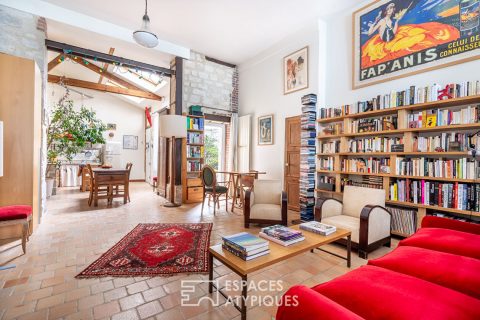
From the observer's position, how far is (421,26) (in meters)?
3.03

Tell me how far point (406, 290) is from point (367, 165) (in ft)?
8.85

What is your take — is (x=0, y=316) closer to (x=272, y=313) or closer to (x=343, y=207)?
(x=272, y=313)

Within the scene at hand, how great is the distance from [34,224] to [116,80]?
5.69 metres

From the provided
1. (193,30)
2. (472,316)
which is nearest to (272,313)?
(472,316)

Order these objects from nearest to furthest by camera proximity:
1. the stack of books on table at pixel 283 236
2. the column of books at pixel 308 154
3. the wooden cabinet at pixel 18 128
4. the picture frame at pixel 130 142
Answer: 1. the stack of books on table at pixel 283 236
2. the wooden cabinet at pixel 18 128
3. the column of books at pixel 308 154
4. the picture frame at pixel 130 142

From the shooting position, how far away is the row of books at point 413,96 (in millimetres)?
2578

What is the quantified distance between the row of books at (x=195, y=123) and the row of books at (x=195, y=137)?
15cm

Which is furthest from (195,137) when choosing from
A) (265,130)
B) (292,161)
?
(292,161)

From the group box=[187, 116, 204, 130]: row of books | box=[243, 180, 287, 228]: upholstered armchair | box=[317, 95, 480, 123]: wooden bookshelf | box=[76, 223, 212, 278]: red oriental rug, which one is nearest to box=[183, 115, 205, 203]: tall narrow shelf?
box=[187, 116, 204, 130]: row of books

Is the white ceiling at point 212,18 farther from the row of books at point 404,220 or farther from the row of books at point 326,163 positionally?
the row of books at point 404,220

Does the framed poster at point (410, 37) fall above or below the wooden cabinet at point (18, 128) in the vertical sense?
above

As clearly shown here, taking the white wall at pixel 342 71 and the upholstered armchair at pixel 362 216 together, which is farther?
the white wall at pixel 342 71

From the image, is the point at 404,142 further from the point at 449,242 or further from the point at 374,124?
the point at 449,242

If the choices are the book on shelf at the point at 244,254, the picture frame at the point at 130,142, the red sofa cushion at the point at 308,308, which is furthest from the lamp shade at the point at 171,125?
the picture frame at the point at 130,142
